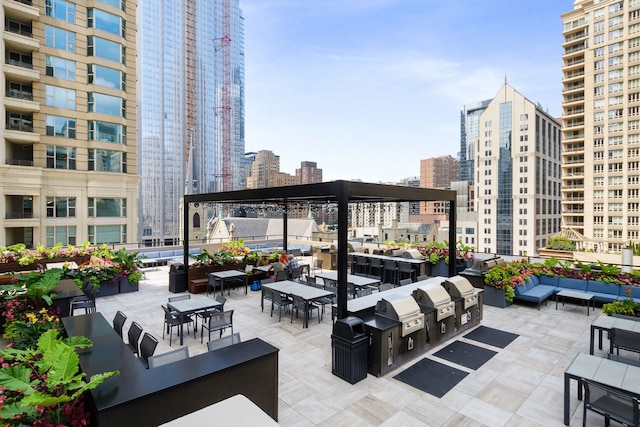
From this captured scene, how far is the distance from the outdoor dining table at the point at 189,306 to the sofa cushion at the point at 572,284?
37.2 ft

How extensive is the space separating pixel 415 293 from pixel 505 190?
90.1m

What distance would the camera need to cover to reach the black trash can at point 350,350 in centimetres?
607

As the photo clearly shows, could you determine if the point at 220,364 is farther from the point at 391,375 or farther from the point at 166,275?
the point at 166,275

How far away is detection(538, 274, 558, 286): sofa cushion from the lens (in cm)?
1174

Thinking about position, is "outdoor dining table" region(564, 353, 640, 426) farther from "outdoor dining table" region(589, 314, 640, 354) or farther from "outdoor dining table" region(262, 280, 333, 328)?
"outdoor dining table" region(262, 280, 333, 328)

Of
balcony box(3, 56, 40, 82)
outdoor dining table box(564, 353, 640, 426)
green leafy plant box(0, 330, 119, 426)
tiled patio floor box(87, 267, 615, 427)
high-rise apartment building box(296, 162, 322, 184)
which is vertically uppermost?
high-rise apartment building box(296, 162, 322, 184)

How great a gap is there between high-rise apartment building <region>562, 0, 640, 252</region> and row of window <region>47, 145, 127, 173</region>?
6344 cm

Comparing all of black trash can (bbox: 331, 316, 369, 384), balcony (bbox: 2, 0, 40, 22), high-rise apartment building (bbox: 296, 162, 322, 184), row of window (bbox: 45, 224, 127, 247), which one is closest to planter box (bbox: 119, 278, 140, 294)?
black trash can (bbox: 331, 316, 369, 384)

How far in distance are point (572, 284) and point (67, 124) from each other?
Result: 105 feet

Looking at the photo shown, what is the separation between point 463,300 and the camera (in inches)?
337

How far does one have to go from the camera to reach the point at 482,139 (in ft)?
294

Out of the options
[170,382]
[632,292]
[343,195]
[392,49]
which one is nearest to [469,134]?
[392,49]

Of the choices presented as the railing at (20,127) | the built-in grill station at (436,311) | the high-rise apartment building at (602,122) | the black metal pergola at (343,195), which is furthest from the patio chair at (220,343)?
the high-rise apartment building at (602,122)

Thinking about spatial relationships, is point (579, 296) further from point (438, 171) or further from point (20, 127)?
point (438, 171)
